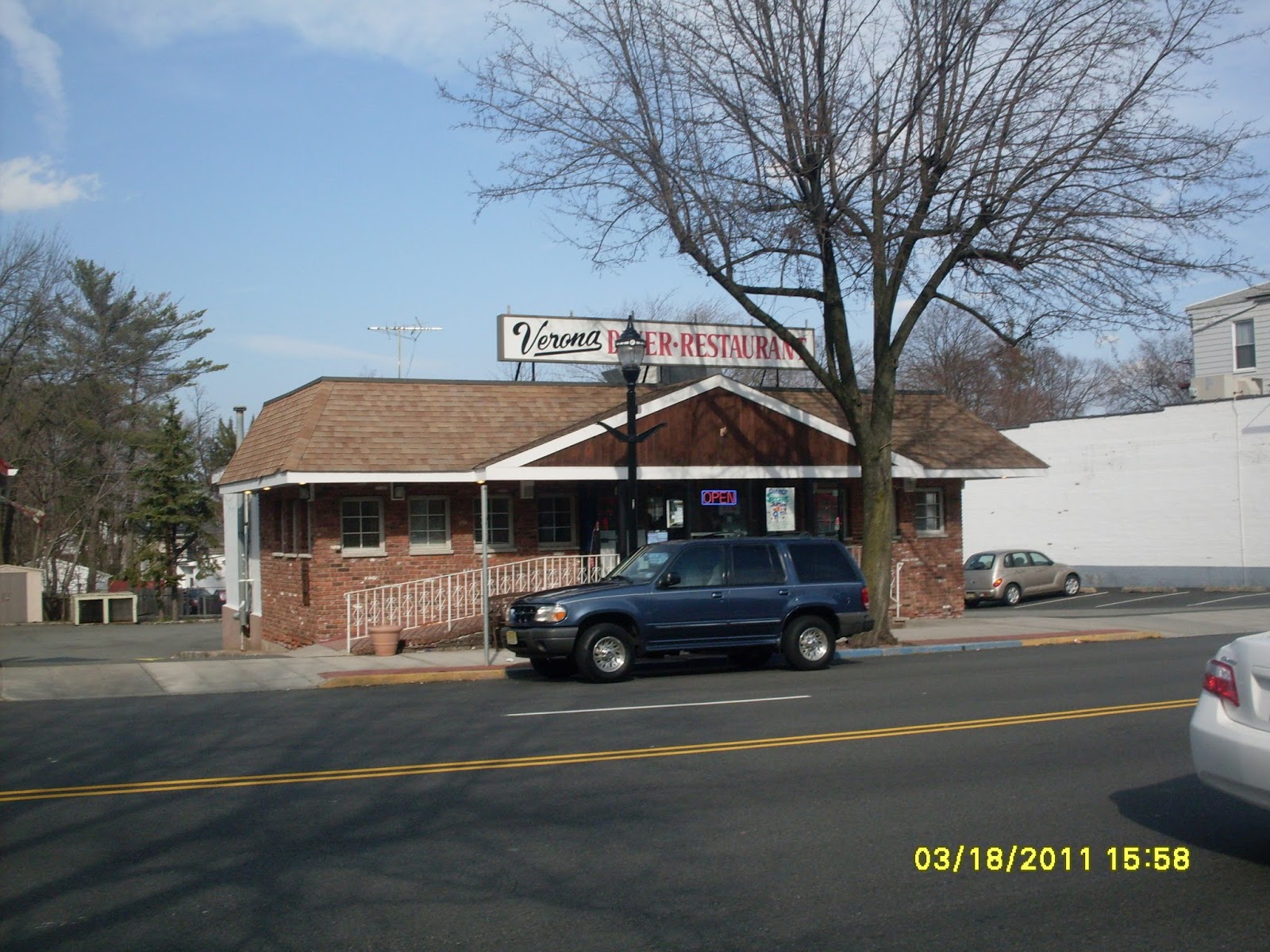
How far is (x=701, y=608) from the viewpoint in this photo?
15938 millimetres

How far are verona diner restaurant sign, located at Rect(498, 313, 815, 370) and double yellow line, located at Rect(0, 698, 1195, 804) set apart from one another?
14142mm

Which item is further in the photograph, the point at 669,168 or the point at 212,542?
the point at 212,542

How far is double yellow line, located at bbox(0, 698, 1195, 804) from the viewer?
8992 millimetres

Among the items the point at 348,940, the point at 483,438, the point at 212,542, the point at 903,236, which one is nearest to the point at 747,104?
the point at 903,236

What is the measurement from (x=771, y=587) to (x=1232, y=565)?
24.9m

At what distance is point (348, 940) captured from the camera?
225 inches

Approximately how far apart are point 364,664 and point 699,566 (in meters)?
5.26

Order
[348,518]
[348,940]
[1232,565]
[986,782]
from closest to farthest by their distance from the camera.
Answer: [348,940] → [986,782] → [348,518] → [1232,565]

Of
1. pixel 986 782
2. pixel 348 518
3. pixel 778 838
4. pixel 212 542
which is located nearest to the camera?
pixel 778 838

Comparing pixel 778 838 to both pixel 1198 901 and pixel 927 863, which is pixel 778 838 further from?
pixel 1198 901

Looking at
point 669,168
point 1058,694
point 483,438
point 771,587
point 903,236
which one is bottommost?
point 1058,694

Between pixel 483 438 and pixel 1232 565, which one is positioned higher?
pixel 483 438

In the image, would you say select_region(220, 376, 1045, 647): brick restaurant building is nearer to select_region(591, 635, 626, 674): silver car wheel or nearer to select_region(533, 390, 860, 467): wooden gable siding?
select_region(533, 390, 860, 467): wooden gable siding
